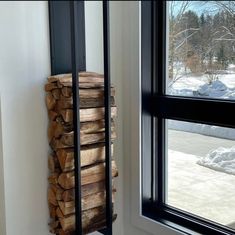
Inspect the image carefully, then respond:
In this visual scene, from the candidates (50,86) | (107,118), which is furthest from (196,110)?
(50,86)

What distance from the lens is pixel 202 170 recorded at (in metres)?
1.65

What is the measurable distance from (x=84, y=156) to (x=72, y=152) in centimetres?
5

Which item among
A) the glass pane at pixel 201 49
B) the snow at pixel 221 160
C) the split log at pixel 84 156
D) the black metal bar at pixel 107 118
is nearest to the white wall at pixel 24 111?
the split log at pixel 84 156

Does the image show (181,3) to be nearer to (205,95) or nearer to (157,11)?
(157,11)

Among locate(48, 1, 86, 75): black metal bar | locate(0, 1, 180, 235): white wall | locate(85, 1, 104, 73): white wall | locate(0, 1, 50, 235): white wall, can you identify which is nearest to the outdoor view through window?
locate(0, 1, 180, 235): white wall

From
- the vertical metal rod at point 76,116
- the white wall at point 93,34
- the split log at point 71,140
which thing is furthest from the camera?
the white wall at point 93,34

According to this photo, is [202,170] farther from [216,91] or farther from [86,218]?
[86,218]

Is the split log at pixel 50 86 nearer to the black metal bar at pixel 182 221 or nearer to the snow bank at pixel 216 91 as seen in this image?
the snow bank at pixel 216 91

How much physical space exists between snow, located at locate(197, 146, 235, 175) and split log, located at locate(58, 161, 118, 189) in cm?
38

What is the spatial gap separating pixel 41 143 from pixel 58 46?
1.26 ft

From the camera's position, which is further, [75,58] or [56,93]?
[56,93]

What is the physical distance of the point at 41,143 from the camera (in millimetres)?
1558

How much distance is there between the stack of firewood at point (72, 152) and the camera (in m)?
1.49

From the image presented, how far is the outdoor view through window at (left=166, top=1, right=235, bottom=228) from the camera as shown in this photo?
1529 mm
